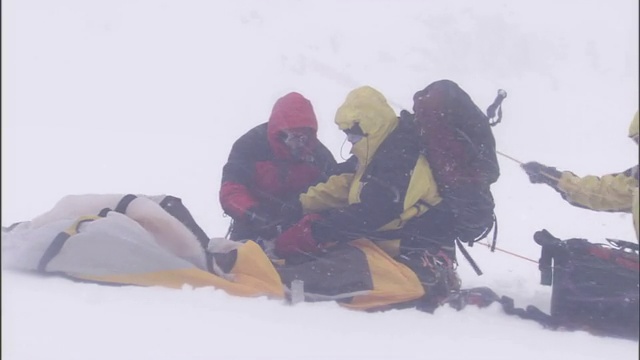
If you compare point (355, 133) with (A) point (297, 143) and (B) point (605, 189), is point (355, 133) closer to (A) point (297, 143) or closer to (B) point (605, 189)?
(A) point (297, 143)

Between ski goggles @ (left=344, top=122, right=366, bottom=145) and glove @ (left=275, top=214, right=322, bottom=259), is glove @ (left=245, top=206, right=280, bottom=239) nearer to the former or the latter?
glove @ (left=275, top=214, right=322, bottom=259)

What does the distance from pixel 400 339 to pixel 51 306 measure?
48.5 inches

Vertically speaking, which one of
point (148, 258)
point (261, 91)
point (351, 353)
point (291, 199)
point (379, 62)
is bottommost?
point (351, 353)

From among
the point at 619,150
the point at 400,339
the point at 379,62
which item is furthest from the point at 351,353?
the point at 379,62

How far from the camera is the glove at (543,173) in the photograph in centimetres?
402

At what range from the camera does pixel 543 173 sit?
4055 millimetres

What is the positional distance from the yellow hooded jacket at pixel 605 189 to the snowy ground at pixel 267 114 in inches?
21.5

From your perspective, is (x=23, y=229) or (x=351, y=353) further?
(x=23, y=229)

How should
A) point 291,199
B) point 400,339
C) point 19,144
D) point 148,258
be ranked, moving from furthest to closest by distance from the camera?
point 19,144
point 291,199
point 148,258
point 400,339

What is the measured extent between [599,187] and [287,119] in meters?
1.56

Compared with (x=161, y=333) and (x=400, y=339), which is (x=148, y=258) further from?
(x=400, y=339)

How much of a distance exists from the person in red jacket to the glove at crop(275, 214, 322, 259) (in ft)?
0.79

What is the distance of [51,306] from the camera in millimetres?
2859

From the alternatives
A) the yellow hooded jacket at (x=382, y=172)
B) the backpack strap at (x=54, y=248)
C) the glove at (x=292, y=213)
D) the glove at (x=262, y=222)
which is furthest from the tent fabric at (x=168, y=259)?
the glove at (x=292, y=213)
